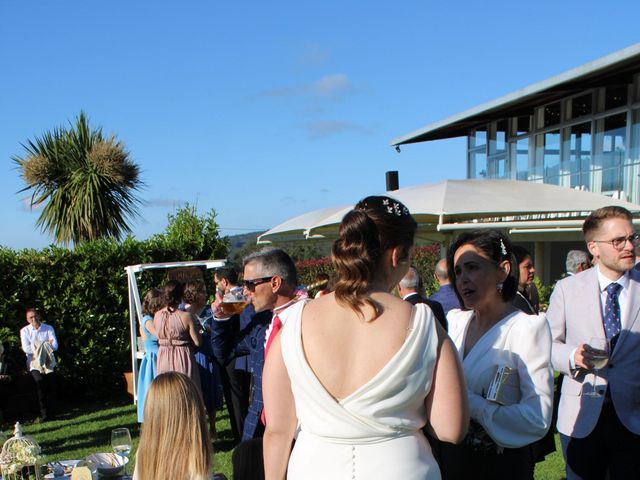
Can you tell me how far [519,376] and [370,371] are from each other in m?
0.84

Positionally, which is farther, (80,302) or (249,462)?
(80,302)

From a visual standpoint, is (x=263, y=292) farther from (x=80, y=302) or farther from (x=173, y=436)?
(x=80, y=302)

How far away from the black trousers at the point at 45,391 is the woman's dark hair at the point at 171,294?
12.4 ft

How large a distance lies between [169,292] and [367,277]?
5116 millimetres

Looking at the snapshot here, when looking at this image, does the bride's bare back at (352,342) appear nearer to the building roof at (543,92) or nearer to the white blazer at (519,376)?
the white blazer at (519,376)

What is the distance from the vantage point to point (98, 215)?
14094 mm

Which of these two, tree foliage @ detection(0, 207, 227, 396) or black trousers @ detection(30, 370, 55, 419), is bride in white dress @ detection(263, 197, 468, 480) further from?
tree foliage @ detection(0, 207, 227, 396)

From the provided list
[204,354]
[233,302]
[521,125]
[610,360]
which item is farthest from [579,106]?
[610,360]

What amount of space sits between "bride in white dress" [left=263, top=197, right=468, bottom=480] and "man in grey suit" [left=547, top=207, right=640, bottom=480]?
60.8 inches

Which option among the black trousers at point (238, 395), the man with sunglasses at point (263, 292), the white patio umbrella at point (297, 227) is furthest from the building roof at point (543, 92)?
the man with sunglasses at point (263, 292)

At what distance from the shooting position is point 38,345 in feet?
30.6

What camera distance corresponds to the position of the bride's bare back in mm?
1952

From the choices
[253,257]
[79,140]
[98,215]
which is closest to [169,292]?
[253,257]

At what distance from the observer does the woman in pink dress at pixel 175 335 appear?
678 centimetres
